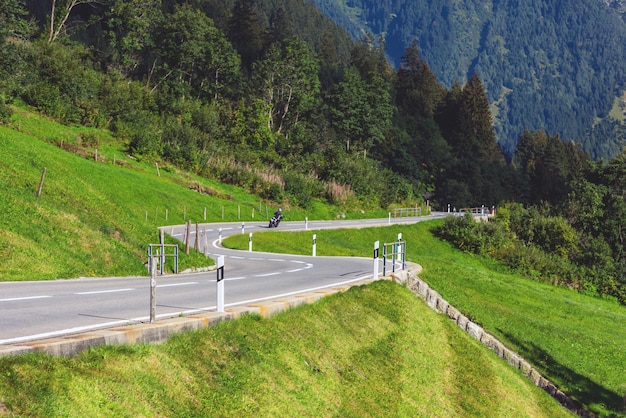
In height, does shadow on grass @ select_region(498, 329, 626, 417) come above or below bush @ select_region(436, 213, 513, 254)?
below

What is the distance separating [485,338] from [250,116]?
59.3 m

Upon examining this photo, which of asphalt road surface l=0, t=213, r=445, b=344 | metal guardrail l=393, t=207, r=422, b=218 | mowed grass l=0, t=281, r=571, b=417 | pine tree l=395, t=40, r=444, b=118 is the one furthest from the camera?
pine tree l=395, t=40, r=444, b=118

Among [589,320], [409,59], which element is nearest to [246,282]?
[589,320]

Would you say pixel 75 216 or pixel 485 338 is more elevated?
pixel 75 216

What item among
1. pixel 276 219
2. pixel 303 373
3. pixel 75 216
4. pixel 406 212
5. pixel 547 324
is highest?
pixel 75 216

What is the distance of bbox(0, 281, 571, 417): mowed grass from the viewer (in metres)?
6.46

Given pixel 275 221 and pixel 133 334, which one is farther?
pixel 275 221

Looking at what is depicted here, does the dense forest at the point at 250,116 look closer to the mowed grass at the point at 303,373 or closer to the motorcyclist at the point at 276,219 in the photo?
the motorcyclist at the point at 276,219

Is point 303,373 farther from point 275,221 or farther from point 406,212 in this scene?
point 406,212

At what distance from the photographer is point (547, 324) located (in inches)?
1049

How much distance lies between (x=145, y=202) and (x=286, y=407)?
117 feet

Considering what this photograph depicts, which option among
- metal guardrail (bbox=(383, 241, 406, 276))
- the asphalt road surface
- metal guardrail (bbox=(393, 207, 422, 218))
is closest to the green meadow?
the asphalt road surface

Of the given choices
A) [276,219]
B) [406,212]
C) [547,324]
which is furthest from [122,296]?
[406,212]

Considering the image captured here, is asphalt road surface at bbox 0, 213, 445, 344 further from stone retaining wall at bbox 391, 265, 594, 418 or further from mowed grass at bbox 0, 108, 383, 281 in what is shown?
stone retaining wall at bbox 391, 265, 594, 418
